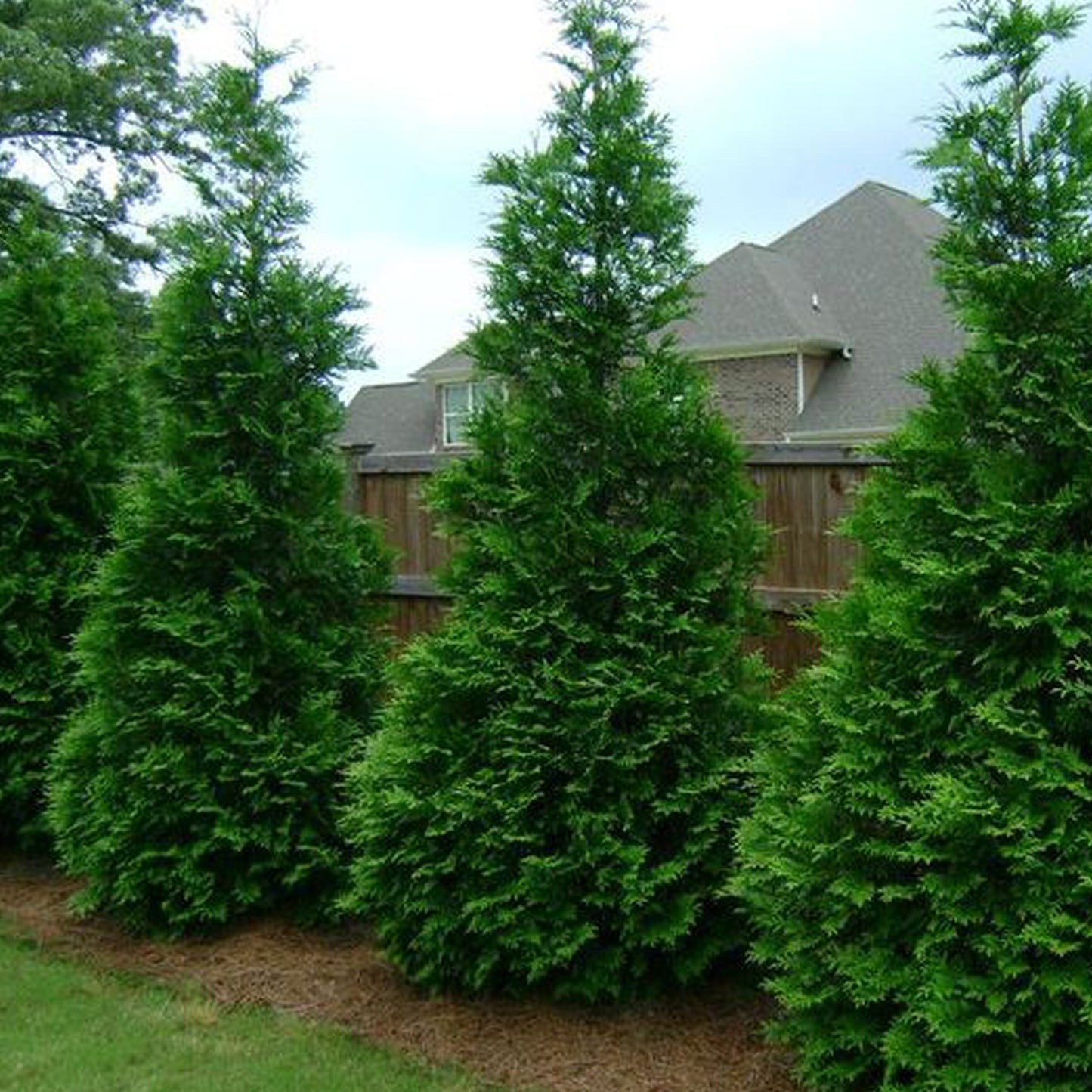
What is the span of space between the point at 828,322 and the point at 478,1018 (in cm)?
1704

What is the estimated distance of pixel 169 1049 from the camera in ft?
14.9

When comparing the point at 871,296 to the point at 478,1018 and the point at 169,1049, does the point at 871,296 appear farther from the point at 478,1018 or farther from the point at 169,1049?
the point at 169,1049

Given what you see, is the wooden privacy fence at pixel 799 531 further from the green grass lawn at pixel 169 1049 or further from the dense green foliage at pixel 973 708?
the green grass lawn at pixel 169 1049

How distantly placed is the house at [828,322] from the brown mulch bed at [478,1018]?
13.6 m

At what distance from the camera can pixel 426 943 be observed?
4715mm

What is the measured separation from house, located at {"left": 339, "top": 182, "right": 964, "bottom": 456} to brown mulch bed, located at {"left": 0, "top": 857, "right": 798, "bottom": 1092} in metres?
13.6

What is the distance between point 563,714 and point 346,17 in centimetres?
525

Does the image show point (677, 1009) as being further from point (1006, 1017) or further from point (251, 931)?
point (251, 931)

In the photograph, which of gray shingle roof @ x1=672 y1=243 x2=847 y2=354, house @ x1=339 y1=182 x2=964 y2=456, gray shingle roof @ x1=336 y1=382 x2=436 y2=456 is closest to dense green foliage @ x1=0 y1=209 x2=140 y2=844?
house @ x1=339 y1=182 x2=964 y2=456

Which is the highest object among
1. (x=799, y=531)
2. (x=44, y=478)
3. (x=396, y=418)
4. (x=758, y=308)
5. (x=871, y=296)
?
(x=871, y=296)

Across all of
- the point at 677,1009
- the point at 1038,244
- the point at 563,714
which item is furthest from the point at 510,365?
the point at 677,1009

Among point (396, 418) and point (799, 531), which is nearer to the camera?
point (799, 531)

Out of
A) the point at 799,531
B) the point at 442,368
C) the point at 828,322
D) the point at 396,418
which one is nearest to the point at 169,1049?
the point at 799,531

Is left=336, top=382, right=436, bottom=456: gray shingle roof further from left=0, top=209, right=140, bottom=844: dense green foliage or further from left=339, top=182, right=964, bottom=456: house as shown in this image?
left=0, top=209, right=140, bottom=844: dense green foliage
